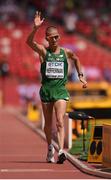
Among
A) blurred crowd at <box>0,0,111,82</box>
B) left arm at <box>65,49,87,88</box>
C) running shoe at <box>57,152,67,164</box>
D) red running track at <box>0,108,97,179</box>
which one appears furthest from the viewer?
blurred crowd at <box>0,0,111,82</box>

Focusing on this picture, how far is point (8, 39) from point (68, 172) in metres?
32.9

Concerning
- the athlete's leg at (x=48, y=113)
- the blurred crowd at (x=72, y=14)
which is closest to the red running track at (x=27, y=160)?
the athlete's leg at (x=48, y=113)

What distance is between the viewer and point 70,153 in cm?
1477

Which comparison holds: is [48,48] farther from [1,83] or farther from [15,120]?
[1,83]

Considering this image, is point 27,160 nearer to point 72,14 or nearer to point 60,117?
point 60,117

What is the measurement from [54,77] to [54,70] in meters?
0.14

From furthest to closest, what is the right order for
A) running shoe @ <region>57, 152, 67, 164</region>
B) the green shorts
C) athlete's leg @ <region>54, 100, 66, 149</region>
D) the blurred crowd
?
the blurred crowd < the green shorts < athlete's leg @ <region>54, 100, 66, 149</region> < running shoe @ <region>57, 152, 67, 164</region>

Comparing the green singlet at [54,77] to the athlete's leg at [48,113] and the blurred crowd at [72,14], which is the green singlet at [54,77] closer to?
the athlete's leg at [48,113]

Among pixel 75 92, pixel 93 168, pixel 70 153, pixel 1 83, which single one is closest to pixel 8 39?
pixel 1 83

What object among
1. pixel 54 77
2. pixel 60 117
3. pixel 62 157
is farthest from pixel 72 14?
pixel 62 157

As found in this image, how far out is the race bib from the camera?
1280cm

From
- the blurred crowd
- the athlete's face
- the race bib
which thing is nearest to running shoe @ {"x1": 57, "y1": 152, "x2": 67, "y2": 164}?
the race bib

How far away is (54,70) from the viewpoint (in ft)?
41.9

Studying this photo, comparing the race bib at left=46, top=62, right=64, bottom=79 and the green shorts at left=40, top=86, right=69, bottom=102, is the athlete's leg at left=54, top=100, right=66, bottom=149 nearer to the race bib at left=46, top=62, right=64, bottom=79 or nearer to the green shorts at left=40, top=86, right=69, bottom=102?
the green shorts at left=40, top=86, right=69, bottom=102
